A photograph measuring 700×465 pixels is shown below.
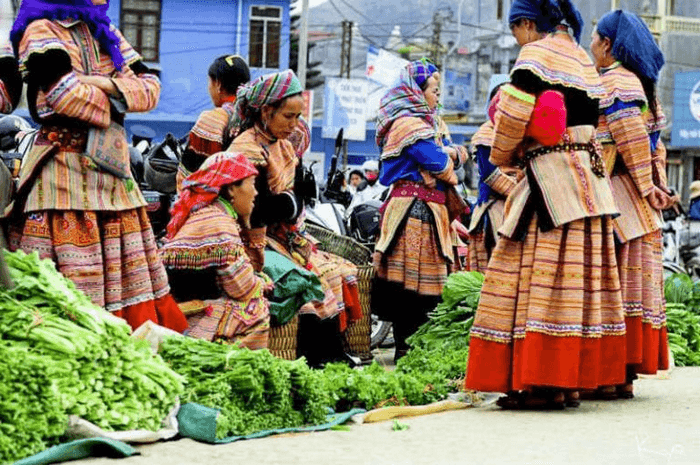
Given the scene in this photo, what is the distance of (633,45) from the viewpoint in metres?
8.08

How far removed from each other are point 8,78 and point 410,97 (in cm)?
376

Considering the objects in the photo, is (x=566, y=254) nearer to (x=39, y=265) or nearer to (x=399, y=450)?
(x=399, y=450)

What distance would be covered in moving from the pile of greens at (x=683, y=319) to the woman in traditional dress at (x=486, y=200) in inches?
55.6

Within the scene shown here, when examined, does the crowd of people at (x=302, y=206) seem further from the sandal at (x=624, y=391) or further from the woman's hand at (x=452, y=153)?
the woman's hand at (x=452, y=153)

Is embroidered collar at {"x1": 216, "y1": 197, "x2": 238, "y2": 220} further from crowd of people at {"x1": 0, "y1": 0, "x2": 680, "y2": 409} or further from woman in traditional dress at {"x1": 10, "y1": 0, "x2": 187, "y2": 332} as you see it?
woman in traditional dress at {"x1": 10, "y1": 0, "x2": 187, "y2": 332}

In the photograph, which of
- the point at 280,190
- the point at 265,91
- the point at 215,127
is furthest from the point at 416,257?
the point at 265,91

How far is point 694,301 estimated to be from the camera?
37.1 ft

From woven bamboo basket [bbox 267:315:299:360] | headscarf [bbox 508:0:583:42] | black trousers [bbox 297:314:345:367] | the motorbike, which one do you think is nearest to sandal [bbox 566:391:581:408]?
woven bamboo basket [bbox 267:315:299:360]

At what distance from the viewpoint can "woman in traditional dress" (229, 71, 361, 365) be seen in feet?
27.6

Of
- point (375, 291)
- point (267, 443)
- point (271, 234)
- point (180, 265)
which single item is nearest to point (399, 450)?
point (267, 443)

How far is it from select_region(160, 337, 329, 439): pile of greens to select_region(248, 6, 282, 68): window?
38.4m

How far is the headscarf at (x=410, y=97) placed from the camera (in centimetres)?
1002

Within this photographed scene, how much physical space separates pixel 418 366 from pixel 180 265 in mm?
1678

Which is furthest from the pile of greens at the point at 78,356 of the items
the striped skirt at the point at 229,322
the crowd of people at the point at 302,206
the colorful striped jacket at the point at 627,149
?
the colorful striped jacket at the point at 627,149
